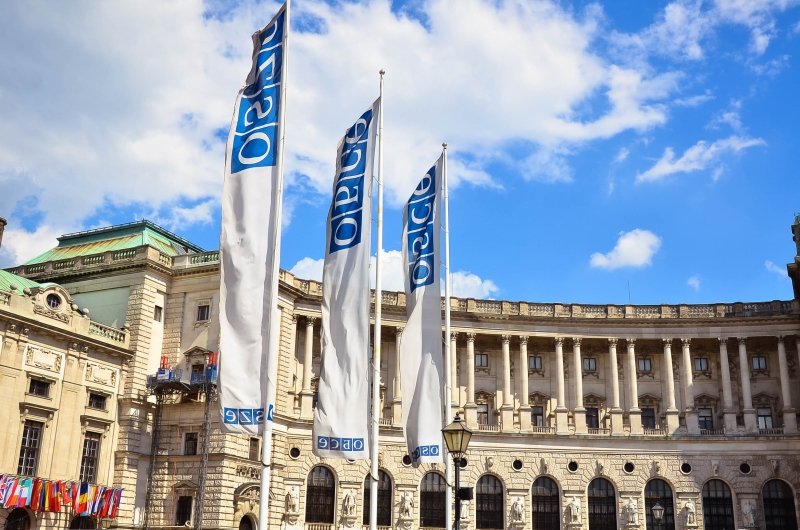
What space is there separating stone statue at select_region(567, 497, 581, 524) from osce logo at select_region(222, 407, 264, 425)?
152 ft

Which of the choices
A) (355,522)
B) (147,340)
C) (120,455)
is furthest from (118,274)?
(355,522)

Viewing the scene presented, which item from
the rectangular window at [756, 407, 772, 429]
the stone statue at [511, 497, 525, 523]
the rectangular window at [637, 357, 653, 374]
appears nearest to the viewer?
the stone statue at [511, 497, 525, 523]

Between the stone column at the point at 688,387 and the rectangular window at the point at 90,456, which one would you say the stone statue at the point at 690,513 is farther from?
the rectangular window at the point at 90,456

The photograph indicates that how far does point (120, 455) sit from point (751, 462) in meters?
48.6

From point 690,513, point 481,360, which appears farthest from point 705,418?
point 481,360

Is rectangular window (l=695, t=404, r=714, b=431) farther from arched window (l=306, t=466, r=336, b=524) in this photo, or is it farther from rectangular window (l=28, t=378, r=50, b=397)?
rectangular window (l=28, t=378, r=50, b=397)

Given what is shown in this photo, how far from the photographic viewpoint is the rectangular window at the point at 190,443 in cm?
5944

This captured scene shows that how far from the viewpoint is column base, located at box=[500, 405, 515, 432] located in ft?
231

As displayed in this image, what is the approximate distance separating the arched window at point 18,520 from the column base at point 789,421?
5640cm

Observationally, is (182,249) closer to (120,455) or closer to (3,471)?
(120,455)

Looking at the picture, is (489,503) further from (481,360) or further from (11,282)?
(11,282)

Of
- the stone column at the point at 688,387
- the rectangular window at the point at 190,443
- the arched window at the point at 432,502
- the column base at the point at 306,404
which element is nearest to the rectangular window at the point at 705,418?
the stone column at the point at 688,387

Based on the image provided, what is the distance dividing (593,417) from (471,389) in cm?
1118

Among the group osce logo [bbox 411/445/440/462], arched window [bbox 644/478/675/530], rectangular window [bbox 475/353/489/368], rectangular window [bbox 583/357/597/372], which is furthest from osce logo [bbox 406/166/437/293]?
arched window [bbox 644/478/675/530]
